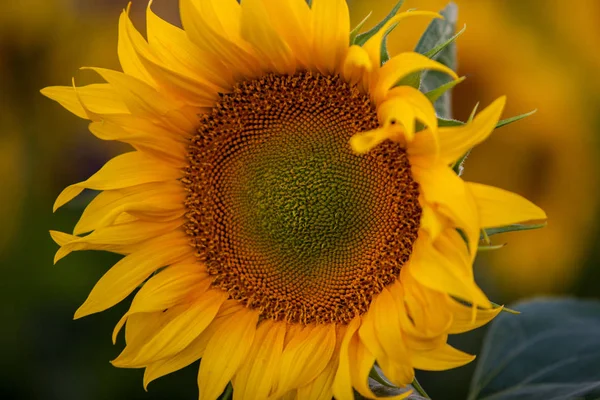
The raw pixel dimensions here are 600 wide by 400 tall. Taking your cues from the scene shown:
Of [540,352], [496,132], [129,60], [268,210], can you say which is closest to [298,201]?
[268,210]

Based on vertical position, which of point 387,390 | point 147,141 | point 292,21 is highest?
point 292,21

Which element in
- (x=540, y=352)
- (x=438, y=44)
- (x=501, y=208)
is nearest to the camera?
(x=501, y=208)

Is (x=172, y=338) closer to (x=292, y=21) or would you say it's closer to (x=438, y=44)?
(x=292, y=21)

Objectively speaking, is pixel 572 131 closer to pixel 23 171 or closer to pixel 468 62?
pixel 468 62

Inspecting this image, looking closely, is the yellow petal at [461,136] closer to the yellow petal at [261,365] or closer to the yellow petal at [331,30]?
the yellow petal at [331,30]

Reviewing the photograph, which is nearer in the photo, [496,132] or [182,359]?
[182,359]

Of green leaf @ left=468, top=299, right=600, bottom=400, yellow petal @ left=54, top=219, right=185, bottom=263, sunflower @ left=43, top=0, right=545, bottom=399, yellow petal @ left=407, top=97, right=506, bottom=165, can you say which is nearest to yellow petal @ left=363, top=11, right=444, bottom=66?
sunflower @ left=43, top=0, right=545, bottom=399
